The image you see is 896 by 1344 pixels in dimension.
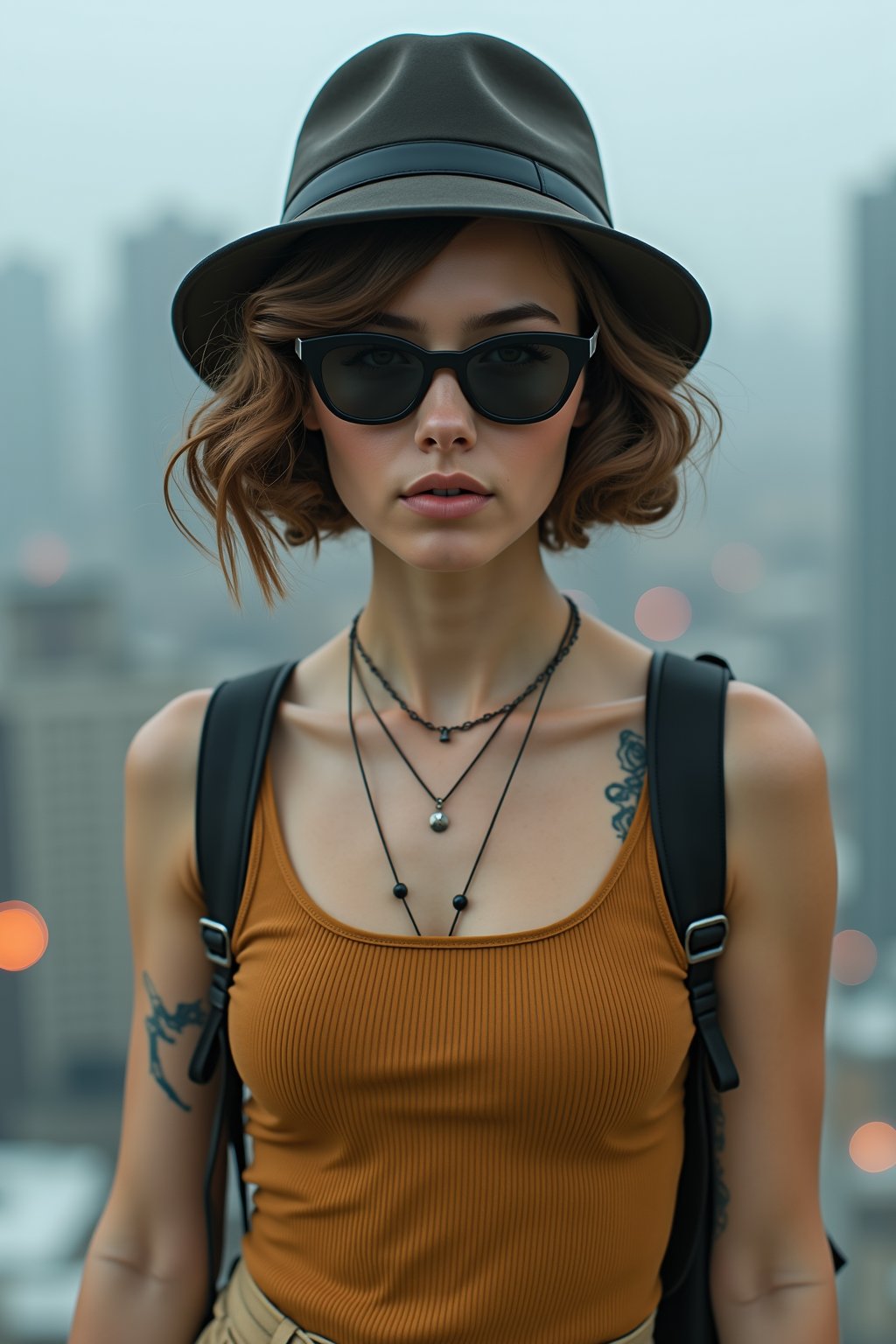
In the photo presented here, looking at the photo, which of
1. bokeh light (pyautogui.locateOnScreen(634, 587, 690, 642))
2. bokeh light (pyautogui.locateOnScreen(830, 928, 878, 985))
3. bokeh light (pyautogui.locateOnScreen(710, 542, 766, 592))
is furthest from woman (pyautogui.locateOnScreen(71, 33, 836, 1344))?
bokeh light (pyautogui.locateOnScreen(830, 928, 878, 985))

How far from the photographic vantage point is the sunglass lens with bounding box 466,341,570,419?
1040 mm

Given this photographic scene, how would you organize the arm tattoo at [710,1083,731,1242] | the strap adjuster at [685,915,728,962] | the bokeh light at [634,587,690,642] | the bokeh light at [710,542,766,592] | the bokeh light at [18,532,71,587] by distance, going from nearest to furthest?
1. the strap adjuster at [685,915,728,962]
2. the arm tattoo at [710,1083,731,1242]
3. the bokeh light at [634,587,690,642]
4. the bokeh light at [710,542,766,592]
5. the bokeh light at [18,532,71,587]

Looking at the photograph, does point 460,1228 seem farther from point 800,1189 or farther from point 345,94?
point 345,94

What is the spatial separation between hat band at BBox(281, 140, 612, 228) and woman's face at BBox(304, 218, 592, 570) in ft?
0.13

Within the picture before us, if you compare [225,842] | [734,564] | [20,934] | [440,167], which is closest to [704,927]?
[225,842]

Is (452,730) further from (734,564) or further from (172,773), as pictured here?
(734,564)

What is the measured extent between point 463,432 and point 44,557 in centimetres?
289

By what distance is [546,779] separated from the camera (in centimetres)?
120

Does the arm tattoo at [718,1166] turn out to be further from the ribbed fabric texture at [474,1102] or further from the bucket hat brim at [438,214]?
the bucket hat brim at [438,214]

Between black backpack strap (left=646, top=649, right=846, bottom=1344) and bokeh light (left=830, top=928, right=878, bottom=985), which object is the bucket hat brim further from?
bokeh light (left=830, top=928, right=878, bottom=985)

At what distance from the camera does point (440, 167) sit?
3.39 ft

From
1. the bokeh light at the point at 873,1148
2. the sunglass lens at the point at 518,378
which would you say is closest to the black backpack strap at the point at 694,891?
the sunglass lens at the point at 518,378

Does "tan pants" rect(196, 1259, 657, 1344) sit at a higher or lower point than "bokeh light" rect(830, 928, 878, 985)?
higher

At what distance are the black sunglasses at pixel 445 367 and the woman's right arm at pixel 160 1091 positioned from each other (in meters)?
0.42
